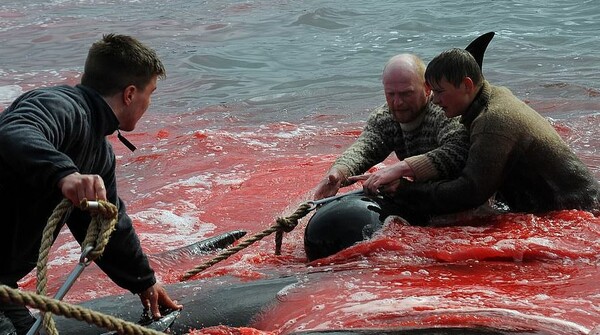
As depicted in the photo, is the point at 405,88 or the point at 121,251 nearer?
the point at 121,251

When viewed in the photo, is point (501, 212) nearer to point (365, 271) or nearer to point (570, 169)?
point (570, 169)

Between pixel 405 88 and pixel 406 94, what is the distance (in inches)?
1.6

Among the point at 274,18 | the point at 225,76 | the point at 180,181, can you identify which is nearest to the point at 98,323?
the point at 180,181

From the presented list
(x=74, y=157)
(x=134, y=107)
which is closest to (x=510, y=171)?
(x=134, y=107)

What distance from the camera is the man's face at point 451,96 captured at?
18.3ft

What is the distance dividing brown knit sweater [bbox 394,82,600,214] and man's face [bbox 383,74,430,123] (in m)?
0.39

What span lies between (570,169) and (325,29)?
16.6 meters

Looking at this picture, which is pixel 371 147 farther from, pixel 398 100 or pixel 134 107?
pixel 134 107

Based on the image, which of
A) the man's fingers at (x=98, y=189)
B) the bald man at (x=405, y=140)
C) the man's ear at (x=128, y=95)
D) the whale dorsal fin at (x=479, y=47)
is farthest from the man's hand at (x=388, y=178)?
the man's fingers at (x=98, y=189)

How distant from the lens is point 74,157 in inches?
155

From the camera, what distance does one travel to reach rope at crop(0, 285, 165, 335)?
269 cm

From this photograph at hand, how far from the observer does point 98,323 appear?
115 inches

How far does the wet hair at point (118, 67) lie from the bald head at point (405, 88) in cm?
216

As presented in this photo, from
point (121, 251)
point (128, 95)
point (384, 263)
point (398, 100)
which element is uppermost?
point (128, 95)
